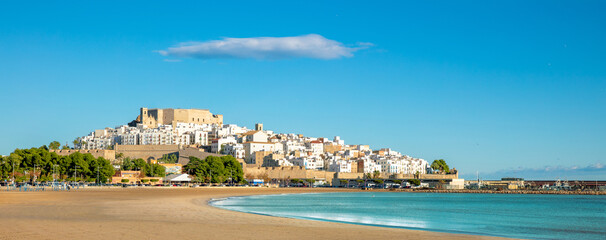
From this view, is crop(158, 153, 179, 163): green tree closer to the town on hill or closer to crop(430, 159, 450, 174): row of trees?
the town on hill

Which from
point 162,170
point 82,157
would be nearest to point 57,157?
point 82,157

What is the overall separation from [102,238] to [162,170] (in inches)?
4208

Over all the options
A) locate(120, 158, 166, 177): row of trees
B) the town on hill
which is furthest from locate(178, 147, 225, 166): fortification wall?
locate(120, 158, 166, 177): row of trees

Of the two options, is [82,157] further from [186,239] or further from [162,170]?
[186,239]

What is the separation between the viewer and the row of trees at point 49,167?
317 ft

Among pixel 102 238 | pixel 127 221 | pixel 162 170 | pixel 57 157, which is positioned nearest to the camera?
pixel 102 238

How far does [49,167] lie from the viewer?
101000mm

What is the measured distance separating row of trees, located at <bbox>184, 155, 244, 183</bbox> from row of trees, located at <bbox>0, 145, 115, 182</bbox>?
17.4 meters

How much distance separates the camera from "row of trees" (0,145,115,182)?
9669 centimetres

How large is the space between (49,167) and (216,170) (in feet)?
96.8

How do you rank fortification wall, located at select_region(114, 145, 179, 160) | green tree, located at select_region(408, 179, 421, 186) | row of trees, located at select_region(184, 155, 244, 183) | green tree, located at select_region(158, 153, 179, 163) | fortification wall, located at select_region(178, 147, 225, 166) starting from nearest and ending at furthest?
row of trees, located at select_region(184, 155, 244, 183) < green tree, located at select_region(158, 153, 179, 163) < fortification wall, located at select_region(178, 147, 225, 166) < green tree, located at select_region(408, 179, 421, 186) < fortification wall, located at select_region(114, 145, 179, 160)

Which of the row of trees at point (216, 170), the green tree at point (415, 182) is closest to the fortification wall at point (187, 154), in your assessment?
the row of trees at point (216, 170)

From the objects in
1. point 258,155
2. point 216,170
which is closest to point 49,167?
point 216,170

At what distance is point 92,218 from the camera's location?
26.0m
